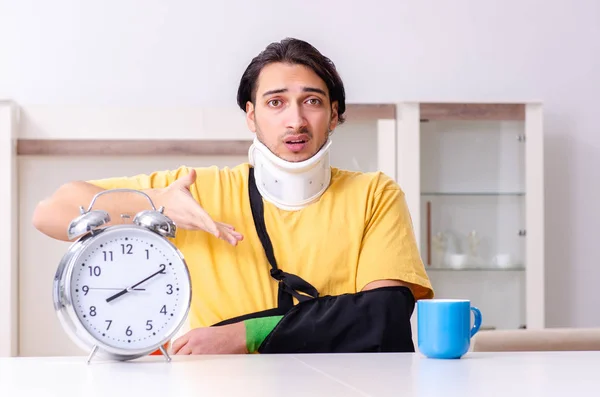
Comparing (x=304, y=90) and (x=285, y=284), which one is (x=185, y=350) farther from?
(x=304, y=90)

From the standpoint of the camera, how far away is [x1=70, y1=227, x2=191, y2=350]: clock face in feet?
4.07

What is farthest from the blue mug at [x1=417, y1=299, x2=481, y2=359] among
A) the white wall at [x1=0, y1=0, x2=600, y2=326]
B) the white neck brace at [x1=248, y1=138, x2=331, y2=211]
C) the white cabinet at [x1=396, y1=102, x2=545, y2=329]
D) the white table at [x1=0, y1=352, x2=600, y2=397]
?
the white wall at [x1=0, y1=0, x2=600, y2=326]

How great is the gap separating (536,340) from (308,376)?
1.26m

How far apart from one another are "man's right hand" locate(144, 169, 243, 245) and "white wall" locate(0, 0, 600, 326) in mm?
2140

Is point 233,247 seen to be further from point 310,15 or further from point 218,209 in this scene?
point 310,15

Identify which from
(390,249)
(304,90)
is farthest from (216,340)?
(304,90)

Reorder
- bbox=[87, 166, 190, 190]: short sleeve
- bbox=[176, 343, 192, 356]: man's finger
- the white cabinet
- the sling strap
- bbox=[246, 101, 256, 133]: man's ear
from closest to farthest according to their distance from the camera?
bbox=[176, 343, 192, 356]: man's finger < the sling strap < bbox=[87, 166, 190, 190]: short sleeve < bbox=[246, 101, 256, 133]: man's ear < the white cabinet

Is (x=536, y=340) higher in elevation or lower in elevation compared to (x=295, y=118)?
lower

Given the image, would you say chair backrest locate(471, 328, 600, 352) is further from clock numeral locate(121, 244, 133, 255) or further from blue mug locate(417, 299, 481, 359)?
clock numeral locate(121, 244, 133, 255)

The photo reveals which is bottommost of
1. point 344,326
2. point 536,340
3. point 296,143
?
point 536,340

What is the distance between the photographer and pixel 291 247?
1.93 meters

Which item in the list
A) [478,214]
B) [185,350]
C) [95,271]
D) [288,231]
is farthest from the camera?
[478,214]

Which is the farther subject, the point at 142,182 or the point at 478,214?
the point at 478,214

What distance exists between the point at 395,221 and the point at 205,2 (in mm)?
2261
